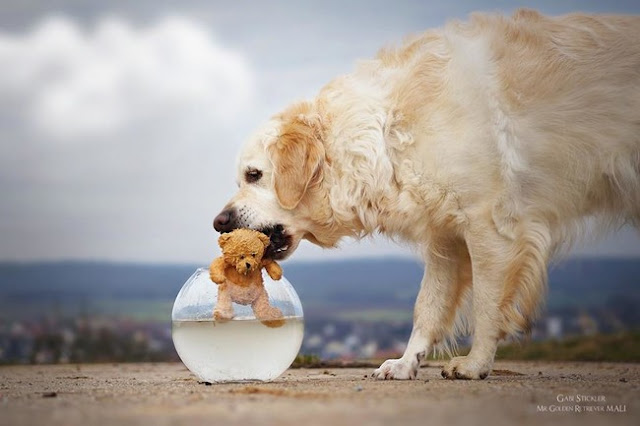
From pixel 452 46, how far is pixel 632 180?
5.28ft

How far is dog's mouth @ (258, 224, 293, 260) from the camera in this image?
252 inches

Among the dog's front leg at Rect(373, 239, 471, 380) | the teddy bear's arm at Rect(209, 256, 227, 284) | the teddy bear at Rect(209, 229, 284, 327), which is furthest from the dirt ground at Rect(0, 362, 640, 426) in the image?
the teddy bear's arm at Rect(209, 256, 227, 284)

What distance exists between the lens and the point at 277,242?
A: 21.3 ft

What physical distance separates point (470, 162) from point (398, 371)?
5.04ft

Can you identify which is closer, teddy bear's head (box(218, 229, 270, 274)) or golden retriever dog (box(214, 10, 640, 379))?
teddy bear's head (box(218, 229, 270, 274))

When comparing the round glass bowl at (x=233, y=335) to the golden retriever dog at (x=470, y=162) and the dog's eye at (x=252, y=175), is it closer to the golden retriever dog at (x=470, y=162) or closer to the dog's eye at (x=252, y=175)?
the golden retriever dog at (x=470, y=162)

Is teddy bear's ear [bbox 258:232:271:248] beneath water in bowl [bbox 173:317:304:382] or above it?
above

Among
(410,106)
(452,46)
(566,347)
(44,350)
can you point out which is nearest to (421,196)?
(410,106)

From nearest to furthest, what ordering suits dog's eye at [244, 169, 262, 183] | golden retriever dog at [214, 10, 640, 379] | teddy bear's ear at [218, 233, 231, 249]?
teddy bear's ear at [218, 233, 231, 249] < golden retriever dog at [214, 10, 640, 379] < dog's eye at [244, 169, 262, 183]

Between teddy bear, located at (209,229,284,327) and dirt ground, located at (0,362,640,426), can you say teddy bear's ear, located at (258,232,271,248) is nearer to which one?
teddy bear, located at (209,229,284,327)

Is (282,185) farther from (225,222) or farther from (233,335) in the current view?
(233,335)

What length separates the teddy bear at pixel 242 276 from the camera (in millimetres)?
5734

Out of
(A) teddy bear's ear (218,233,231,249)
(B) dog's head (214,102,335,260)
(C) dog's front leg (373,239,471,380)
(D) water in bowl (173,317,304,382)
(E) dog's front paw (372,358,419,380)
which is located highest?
(B) dog's head (214,102,335,260)

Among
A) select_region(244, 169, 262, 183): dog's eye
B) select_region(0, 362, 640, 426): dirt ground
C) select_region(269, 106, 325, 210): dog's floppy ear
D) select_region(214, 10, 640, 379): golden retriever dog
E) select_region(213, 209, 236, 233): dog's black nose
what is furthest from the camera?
select_region(244, 169, 262, 183): dog's eye
